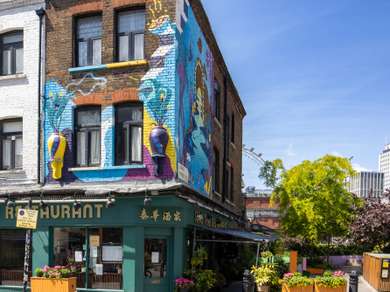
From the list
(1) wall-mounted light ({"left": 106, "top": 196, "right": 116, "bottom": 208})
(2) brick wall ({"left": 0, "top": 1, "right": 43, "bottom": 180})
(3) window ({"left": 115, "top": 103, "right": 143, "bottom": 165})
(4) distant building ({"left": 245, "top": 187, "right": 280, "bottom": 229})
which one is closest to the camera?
(1) wall-mounted light ({"left": 106, "top": 196, "right": 116, "bottom": 208})

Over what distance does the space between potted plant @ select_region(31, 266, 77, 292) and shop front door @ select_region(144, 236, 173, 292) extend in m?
2.13

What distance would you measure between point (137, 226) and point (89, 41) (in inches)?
235

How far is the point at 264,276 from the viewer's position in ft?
53.0

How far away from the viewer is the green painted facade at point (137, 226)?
581 inches

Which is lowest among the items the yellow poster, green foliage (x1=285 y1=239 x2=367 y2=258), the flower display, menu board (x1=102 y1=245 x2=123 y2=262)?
green foliage (x1=285 y1=239 x2=367 y2=258)

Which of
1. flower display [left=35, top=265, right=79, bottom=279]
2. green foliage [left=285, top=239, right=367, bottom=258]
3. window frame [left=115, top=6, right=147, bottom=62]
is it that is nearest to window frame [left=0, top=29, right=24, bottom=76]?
window frame [left=115, top=6, right=147, bottom=62]

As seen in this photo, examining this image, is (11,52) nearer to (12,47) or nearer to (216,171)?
(12,47)

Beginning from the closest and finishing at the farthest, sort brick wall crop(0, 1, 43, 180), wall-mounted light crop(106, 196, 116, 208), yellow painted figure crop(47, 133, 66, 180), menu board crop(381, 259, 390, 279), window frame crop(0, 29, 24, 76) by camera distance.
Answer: wall-mounted light crop(106, 196, 116, 208) < yellow painted figure crop(47, 133, 66, 180) < brick wall crop(0, 1, 43, 180) < window frame crop(0, 29, 24, 76) < menu board crop(381, 259, 390, 279)

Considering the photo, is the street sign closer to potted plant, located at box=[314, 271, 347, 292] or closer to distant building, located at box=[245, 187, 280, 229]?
potted plant, located at box=[314, 271, 347, 292]

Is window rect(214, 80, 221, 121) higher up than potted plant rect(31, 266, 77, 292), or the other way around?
window rect(214, 80, 221, 121)

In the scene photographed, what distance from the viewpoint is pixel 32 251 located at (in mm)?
16000

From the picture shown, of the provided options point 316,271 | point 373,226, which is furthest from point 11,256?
point 373,226

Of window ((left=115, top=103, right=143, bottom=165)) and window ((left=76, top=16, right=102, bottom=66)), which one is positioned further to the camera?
window ((left=76, top=16, right=102, bottom=66))

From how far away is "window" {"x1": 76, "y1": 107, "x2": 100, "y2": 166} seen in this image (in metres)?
15.7
